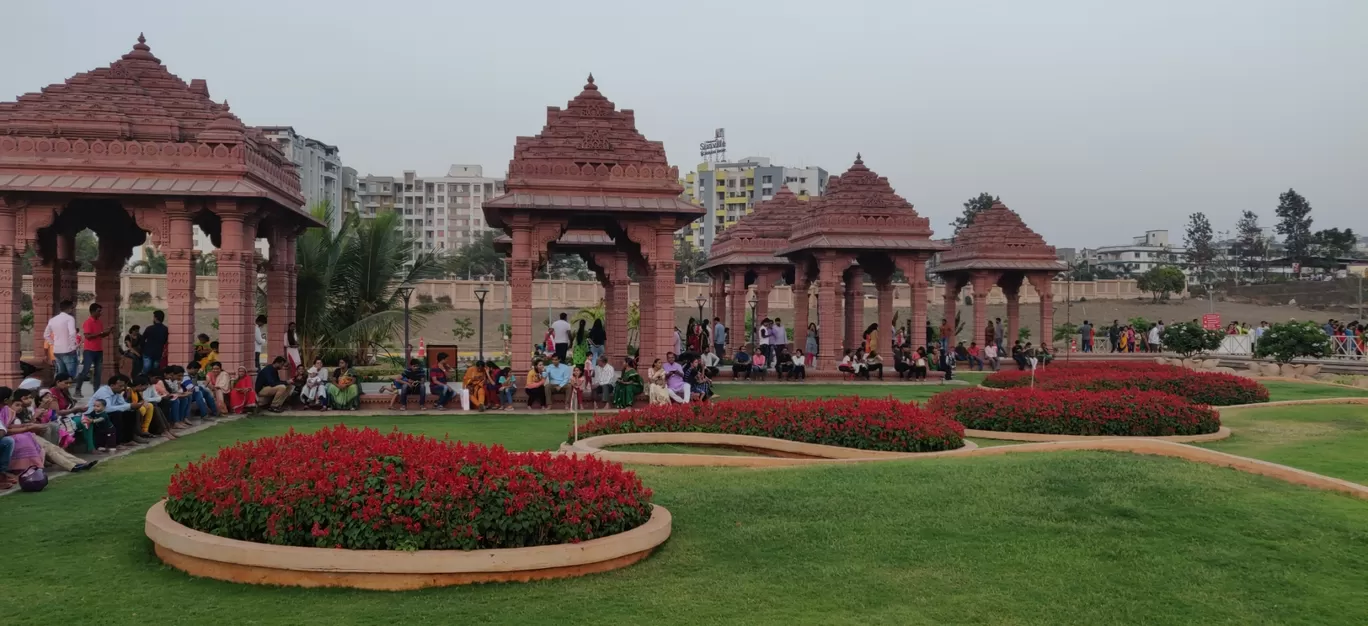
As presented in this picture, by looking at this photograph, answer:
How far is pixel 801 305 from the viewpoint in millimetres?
29797

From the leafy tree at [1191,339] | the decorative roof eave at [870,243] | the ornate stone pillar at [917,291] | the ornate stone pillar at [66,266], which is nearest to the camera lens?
the ornate stone pillar at [66,266]

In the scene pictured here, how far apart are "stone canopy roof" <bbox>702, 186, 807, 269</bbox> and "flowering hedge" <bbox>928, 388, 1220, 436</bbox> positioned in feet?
62.4

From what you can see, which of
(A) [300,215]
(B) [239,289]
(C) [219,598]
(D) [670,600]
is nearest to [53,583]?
(C) [219,598]

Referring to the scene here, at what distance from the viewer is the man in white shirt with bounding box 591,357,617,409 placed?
664 inches

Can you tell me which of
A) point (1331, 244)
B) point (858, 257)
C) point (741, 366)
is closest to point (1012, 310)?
point (858, 257)

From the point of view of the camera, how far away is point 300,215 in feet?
59.1

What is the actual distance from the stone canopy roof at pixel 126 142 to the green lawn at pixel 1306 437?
14.8 meters

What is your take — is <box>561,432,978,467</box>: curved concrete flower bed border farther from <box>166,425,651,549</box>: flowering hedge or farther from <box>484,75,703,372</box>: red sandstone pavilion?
<box>484,75,703,372</box>: red sandstone pavilion

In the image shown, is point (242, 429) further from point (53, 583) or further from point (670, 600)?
point (670, 600)

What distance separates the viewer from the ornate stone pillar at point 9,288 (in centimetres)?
1545

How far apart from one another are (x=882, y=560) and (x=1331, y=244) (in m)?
102

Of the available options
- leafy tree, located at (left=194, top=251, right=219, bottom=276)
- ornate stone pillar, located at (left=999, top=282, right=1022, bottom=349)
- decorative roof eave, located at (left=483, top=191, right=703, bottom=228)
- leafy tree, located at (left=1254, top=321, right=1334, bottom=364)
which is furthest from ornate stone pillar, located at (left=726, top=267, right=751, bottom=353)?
leafy tree, located at (left=194, top=251, right=219, bottom=276)

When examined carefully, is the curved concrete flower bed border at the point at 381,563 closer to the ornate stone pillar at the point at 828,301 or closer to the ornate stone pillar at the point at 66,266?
the ornate stone pillar at the point at 66,266

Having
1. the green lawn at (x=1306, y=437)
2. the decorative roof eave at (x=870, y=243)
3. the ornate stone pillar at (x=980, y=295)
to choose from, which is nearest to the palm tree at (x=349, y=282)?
the decorative roof eave at (x=870, y=243)
